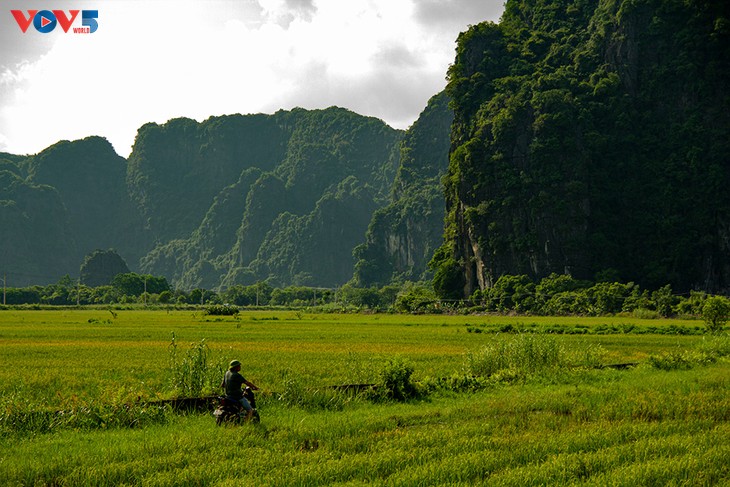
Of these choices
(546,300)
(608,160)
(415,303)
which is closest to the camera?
(546,300)

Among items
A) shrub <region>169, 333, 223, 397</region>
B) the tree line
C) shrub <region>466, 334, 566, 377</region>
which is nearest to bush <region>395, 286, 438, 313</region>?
the tree line

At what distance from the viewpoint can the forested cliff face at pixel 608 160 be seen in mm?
87438

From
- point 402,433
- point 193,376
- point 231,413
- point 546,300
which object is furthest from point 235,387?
point 546,300

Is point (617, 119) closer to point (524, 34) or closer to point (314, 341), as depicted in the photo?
point (524, 34)

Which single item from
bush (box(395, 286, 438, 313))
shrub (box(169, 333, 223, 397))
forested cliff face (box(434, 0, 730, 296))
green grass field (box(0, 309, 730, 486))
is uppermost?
forested cliff face (box(434, 0, 730, 296))

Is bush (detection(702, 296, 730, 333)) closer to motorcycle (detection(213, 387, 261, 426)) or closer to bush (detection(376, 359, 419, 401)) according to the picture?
bush (detection(376, 359, 419, 401))

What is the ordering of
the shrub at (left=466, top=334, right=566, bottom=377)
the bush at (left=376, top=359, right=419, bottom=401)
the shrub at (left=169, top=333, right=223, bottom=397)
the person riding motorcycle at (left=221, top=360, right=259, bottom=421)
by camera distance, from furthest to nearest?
the shrub at (left=466, top=334, right=566, bottom=377) → the bush at (left=376, top=359, right=419, bottom=401) → the shrub at (left=169, top=333, right=223, bottom=397) → the person riding motorcycle at (left=221, top=360, right=259, bottom=421)

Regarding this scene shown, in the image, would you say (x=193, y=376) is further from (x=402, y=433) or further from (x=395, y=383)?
(x=402, y=433)

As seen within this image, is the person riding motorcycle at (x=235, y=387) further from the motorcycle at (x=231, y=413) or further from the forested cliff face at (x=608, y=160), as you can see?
the forested cliff face at (x=608, y=160)

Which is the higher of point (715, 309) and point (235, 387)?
point (715, 309)

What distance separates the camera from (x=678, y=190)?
89438 millimetres

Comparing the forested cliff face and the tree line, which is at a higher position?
the forested cliff face

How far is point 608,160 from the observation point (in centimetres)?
9769

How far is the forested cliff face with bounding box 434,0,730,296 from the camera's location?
287 ft
